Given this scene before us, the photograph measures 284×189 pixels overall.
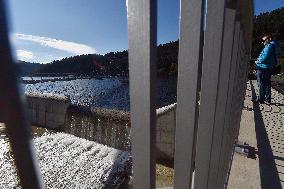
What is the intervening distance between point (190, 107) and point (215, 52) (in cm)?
35

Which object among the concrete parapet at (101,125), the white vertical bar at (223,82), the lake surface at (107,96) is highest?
the white vertical bar at (223,82)

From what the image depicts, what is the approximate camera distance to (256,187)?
316 cm

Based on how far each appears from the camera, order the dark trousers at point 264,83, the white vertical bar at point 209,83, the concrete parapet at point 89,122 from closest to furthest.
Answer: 1. the white vertical bar at point 209,83
2. the dark trousers at point 264,83
3. the concrete parapet at point 89,122

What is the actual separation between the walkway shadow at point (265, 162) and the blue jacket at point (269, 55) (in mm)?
2655

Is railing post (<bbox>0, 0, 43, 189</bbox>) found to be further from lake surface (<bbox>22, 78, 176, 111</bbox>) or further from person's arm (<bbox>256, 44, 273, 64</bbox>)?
lake surface (<bbox>22, 78, 176, 111</bbox>)

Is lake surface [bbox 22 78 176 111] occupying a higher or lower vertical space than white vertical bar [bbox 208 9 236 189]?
lower

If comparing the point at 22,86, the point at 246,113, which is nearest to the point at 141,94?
the point at 22,86

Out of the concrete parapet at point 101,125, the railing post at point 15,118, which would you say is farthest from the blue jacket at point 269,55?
the railing post at point 15,118

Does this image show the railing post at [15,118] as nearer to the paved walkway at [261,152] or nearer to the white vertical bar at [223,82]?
the white vertical bar at [223,82]

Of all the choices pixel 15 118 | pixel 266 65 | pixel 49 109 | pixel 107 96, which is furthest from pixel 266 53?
pixel 107 96

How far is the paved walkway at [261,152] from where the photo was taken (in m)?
3.29

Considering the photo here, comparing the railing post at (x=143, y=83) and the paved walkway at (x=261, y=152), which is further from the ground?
the railing post at (x=143, y=83)

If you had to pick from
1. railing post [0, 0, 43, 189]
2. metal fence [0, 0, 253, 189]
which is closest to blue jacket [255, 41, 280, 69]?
metal fence [0, 0, 253, 189]

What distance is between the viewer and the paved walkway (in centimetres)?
329
